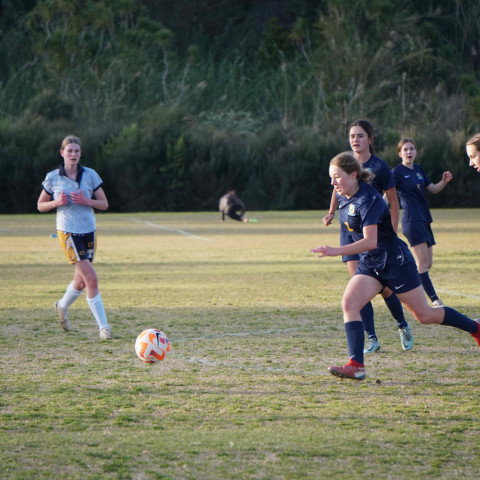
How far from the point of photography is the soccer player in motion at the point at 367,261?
668cm

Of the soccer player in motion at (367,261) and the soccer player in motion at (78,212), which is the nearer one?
the soccer player in motion at (367,261)

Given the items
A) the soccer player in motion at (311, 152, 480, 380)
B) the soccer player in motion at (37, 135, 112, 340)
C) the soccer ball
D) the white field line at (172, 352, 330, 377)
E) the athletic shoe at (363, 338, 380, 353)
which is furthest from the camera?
the soccer player in motion at (37, 135, 112, 340)

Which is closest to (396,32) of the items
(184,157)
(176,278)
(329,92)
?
(329,92)

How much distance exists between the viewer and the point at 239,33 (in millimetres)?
64000

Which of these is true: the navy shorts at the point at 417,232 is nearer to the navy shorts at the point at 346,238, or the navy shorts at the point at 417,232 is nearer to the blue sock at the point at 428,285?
the blue sock at the point at 428,285

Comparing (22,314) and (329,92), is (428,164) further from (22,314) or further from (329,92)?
(22,314)

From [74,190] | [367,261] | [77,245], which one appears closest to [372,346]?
[367,261]

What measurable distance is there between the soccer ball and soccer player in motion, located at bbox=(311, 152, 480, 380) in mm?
1480

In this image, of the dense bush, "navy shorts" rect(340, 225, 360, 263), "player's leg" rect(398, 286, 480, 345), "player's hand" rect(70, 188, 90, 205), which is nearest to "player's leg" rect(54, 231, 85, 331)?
"player's hand" rect(70, 188, 90, 205)

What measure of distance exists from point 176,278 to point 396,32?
44.4 meters

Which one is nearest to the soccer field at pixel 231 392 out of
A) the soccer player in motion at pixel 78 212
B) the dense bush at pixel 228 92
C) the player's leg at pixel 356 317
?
the player's leg at pixel 356 317

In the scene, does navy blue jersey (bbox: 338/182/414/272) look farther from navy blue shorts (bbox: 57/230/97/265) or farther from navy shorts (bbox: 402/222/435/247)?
navy shorts (bbox: 402/222/435/247)

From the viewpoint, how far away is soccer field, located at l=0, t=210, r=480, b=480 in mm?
4805

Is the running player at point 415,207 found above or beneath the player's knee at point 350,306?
above
